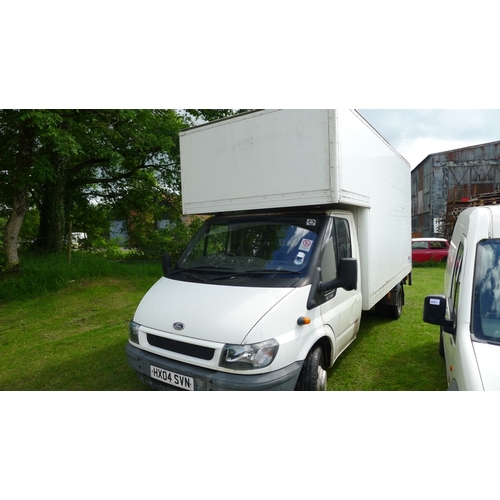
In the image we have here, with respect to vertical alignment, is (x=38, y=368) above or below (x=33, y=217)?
below

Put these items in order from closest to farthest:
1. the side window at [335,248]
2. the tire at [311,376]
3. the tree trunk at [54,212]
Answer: the tire at [311,376] < the side window at [335,248] < the tree trunk at [54,212]

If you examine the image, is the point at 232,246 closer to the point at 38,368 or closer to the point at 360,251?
the point at 360,251

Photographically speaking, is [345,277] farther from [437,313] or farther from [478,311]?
[478,311]

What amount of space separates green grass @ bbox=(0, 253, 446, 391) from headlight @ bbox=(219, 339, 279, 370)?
5.26ft

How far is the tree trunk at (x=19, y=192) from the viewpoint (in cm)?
930

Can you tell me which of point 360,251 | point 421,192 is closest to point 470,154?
point 421,192

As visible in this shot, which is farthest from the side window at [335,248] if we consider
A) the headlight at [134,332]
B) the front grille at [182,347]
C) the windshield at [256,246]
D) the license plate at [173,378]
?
the headlight at [134,332]

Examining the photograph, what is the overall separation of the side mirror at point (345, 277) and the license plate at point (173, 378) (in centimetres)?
154

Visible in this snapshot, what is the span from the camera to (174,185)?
14.7 metres

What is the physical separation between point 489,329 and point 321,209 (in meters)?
2.10

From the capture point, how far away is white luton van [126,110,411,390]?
288 cm

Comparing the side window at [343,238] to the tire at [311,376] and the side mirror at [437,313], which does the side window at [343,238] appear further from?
the side mirror at [437,313]

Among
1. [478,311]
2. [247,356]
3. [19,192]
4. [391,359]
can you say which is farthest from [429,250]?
[19,192]

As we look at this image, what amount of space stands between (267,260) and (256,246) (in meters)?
0.26
